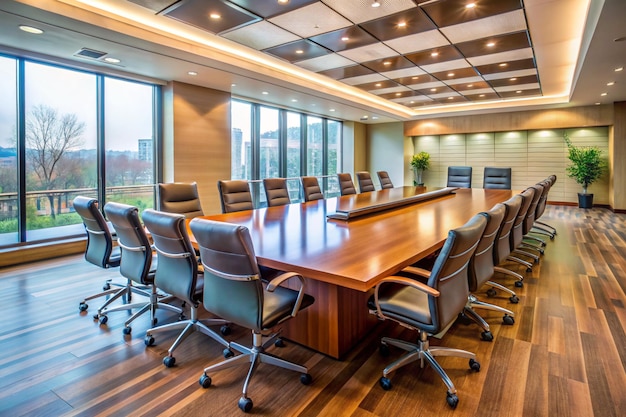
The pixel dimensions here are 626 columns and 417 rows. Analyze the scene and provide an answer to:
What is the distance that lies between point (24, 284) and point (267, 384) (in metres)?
3.21

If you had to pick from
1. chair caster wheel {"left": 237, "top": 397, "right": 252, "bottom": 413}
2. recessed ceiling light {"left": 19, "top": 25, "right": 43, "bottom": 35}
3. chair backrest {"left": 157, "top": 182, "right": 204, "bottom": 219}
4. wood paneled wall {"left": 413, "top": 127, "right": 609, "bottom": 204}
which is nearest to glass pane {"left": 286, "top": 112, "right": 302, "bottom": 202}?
wood paneled wall {"left": 413, "top": 127, "right": 609, "bottom": 204}

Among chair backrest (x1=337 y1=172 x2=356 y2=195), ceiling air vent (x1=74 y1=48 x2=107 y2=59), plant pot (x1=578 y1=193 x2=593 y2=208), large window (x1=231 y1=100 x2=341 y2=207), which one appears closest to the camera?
ceiling air vent (x1=74 y1=48 x2=107 y2=59)

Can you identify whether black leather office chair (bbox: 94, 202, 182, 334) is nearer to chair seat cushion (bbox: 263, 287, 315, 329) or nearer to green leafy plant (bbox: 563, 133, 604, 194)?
chair seat cushion (bbox: 263, 287, 315, 329)

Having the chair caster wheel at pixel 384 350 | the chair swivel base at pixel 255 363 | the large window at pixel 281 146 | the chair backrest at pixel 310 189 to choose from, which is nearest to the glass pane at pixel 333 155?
the large window at pixel 281 146

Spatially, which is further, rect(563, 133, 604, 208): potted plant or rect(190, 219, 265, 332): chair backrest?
rect(563, 133, 604, 208): potted plant

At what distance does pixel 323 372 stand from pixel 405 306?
0.64 meters

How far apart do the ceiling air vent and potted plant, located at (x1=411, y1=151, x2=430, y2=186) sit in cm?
903

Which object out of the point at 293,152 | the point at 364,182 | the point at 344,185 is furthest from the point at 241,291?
the point at 293,152

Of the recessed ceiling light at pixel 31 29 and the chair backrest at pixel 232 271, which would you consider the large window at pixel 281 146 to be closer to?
the recessed ceiling light at pixel 31 29

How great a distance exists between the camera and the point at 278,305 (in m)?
2.03

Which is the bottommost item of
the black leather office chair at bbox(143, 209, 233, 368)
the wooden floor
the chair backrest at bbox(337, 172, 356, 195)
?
the wooden floor

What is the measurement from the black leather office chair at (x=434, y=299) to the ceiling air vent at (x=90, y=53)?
451 centimetres

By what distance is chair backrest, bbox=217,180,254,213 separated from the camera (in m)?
4.19

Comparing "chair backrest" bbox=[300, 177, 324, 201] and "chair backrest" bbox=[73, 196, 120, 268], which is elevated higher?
"chair backrest" bbox=[300, 177, 324, 201]
